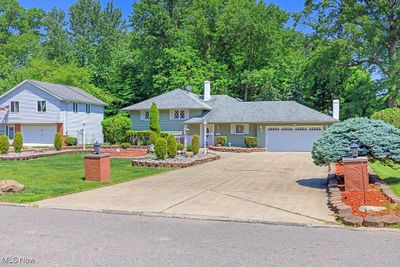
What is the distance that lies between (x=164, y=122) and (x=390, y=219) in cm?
3085

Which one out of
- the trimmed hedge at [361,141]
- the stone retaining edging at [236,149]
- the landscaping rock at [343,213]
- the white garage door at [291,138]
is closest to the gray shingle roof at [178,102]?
the stone retaining edging at [236,149]

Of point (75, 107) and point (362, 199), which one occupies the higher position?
point (75, 107)

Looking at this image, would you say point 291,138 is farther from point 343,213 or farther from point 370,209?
point 343,213

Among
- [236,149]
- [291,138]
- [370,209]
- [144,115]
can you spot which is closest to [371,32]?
[291,138]

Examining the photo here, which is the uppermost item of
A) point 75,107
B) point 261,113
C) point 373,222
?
point 75,107

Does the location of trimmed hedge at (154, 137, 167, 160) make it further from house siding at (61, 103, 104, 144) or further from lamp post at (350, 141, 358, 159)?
house siding at (61, 103, 104, 144)

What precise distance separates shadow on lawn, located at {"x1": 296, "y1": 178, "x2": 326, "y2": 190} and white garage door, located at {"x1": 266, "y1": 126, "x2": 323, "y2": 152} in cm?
1887

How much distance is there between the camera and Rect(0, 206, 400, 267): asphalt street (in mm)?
4984

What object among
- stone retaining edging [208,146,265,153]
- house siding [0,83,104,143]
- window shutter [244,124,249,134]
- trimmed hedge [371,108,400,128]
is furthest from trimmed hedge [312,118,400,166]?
house siding [0,83,104,143]

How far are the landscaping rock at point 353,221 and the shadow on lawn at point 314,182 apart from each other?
441 cm

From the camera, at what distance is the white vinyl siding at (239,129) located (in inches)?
1346

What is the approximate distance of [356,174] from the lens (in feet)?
31.7

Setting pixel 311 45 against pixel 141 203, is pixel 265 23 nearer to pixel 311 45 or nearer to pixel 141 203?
pixel 311 45

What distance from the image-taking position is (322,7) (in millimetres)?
35500
